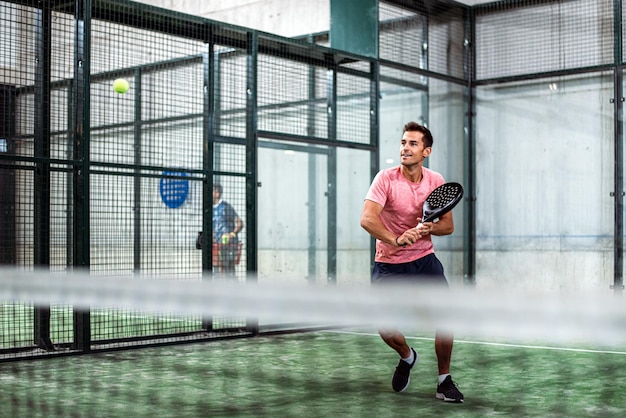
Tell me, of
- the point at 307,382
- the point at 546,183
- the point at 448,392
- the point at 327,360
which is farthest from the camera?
the point at 546,183

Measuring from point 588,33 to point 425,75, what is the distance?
1826 millimetres

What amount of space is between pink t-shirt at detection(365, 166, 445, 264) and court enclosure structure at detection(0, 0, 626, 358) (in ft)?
9.65

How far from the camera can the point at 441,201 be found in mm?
4781

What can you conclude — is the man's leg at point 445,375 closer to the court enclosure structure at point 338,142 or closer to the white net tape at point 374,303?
the white net tape at point 374,303

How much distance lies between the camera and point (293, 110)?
9.35 meters

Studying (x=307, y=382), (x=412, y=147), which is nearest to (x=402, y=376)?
(x=307, y=382)

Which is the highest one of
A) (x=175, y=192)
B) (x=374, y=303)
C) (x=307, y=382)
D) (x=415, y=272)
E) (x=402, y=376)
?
(x=175, y=192)

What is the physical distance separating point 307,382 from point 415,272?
122 centimetres

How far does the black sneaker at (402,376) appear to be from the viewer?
16.7ft

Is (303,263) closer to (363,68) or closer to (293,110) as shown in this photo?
(293,110)

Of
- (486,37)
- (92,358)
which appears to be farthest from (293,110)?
(92,358)

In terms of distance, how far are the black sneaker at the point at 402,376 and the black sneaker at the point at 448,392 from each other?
0.24 meters

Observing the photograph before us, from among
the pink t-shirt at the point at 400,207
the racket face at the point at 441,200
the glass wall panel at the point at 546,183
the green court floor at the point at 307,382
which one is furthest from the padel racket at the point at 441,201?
the glass wall panel at the point at 546,183

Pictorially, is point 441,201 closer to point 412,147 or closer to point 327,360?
point 412,147
